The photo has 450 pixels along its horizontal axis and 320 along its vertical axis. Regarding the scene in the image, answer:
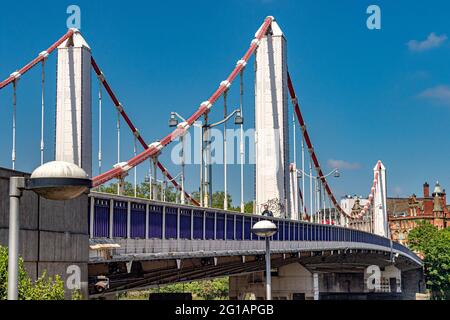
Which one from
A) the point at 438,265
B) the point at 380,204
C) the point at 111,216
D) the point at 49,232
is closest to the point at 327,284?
the point at 438,265

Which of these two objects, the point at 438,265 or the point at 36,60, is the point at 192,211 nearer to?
the point at 36,60

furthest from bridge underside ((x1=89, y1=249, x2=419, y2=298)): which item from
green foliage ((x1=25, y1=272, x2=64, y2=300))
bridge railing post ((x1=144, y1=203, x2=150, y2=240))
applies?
green foliage ((x1=25, y1=272, x2=64, y2=300))

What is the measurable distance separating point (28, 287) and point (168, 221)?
842 inches

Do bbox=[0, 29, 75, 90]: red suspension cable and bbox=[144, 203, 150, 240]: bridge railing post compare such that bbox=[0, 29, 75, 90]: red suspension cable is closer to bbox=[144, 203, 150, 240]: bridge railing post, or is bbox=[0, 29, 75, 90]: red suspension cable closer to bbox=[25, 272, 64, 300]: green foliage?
bbox=[144, 203, 150, 240]: bridge railing post

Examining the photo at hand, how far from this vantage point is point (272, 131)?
68.5 meters

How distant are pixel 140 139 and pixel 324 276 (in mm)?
72082

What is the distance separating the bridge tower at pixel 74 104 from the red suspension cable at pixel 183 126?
2337 millimetres

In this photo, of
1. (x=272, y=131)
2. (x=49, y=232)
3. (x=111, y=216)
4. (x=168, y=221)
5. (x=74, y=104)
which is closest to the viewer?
(x=49, y=232)

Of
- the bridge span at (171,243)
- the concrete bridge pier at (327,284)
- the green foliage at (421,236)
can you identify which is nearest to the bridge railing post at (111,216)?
the bridge span at (171,243)

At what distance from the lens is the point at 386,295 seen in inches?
5453

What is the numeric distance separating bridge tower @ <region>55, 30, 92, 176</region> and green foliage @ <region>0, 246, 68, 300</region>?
32.2 m

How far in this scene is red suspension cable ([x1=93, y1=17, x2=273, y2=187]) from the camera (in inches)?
1992
